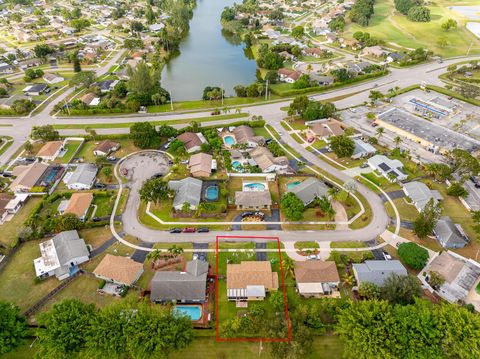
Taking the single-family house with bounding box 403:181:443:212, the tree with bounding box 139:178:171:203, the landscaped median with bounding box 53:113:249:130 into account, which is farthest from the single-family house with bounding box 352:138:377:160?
the tree with bounding box 139:178:171:203

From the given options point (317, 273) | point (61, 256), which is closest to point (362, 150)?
point (317, 273)

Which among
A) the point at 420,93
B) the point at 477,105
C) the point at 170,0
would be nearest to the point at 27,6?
the point at 170,0

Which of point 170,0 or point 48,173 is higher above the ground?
point 170,0

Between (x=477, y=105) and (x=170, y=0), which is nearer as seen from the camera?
(x=477, y=105)

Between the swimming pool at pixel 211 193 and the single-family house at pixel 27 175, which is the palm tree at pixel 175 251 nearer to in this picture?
the swimming pool at pixel 211 193

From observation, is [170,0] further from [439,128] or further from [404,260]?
[404,260]

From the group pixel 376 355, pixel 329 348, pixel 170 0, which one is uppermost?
pixel 170 0

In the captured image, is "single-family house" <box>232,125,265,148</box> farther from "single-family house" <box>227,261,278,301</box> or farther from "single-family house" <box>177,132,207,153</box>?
"single-family house" <box>227,261,278,301</box>

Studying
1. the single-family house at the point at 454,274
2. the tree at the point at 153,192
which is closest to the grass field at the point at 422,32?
the single-family house at the point at 454,274
